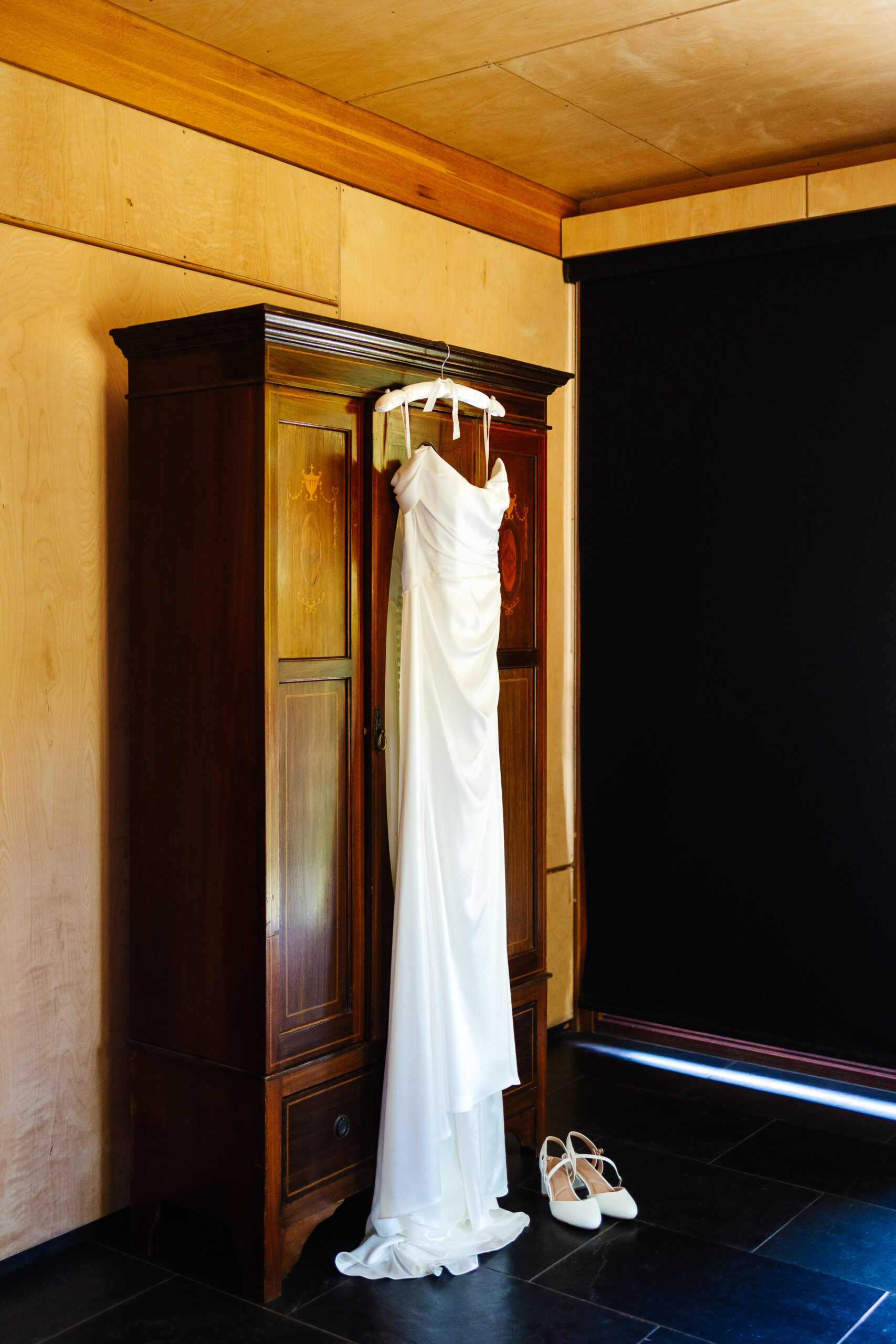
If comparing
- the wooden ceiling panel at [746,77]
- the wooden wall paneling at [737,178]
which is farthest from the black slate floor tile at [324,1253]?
the wooden wall paneling at [737,178]

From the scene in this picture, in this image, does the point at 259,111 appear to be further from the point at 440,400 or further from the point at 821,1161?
the point at 821,1161

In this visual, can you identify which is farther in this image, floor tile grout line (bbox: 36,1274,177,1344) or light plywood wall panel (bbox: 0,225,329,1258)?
light plywood wall panel (bbox: 0,225,329,1258)

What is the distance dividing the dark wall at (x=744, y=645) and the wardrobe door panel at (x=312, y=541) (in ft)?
5.89

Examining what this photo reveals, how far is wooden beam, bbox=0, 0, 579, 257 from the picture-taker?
287 cm

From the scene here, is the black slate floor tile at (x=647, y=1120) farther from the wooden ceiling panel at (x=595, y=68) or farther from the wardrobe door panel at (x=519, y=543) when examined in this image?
the wooden ceiling panel at (x=595, y=68)

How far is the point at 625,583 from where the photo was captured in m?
4.51

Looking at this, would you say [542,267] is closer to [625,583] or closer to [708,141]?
[708,141]

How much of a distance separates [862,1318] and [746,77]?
3100 mm

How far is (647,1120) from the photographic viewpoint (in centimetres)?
383

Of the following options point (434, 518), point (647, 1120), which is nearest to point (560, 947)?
point (647, 1120)

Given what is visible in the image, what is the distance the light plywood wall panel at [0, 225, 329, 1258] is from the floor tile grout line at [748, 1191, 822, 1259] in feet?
5.07

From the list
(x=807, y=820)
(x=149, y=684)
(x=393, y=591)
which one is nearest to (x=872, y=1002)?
(x=807, y=820)

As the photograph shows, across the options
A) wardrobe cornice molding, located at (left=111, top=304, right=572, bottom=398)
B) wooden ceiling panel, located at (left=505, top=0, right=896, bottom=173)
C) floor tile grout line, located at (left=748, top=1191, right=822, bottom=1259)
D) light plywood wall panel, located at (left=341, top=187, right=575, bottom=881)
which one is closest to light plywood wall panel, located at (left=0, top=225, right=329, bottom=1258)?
wardrobe cornice molding, located at (left=111, top=304, right=572, bottom=398)

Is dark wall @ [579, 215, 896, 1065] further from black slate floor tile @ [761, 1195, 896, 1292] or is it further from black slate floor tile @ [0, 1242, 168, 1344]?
black slate floor tile @ [0, 1242, 168, 1344]
